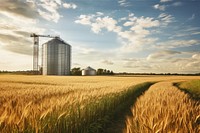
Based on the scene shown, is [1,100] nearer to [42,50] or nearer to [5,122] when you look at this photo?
[5,122]

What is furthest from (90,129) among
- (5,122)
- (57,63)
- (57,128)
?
(57,63)

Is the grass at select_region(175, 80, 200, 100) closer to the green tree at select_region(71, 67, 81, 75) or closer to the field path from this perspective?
the field path

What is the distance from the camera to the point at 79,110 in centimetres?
660

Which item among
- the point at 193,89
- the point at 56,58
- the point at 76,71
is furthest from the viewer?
the point at 76,71

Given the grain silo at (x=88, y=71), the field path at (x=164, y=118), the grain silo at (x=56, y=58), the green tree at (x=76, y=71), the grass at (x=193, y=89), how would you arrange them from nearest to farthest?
the field path at (x=164, y=118) → the grass at (x=193, y=89) → the grain silo at (x=56, y=58) → the green tree at (x=76, y=71) → the grain silo at (x=88, y=71)

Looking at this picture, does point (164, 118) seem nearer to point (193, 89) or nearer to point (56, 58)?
point (193, 89)

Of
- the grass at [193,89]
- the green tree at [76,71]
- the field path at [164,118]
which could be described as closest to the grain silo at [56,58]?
the green tree at [76,71]

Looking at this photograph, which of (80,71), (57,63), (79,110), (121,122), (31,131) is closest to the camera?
(31,131)

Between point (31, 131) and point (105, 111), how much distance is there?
5.60 metres

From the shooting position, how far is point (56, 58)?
→ 78.9 metres

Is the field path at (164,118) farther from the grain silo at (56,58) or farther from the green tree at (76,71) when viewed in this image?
the green tree at (76,71)

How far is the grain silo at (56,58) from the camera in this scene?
79250 mm

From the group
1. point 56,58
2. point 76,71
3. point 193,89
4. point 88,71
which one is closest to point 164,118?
point 193,89

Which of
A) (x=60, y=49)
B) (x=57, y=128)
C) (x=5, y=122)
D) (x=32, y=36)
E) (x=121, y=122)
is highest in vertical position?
(x=32, y=36)
